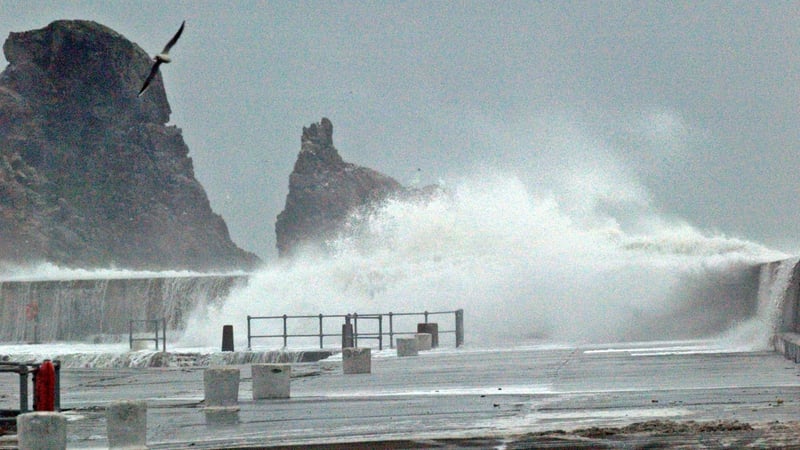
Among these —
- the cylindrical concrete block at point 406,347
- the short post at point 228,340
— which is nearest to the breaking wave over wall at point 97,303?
the short post at point 228,340

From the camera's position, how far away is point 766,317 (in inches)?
1405

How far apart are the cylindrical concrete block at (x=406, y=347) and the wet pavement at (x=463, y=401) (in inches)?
115

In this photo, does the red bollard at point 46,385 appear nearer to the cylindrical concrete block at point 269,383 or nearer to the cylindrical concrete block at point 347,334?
the cylindrical concrete block at point 269,383

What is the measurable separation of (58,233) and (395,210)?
95.2 m

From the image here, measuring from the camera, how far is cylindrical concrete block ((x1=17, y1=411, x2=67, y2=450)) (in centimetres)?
1546

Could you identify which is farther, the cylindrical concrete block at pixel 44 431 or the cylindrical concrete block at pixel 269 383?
the cylindrical concrete block at pixel 269 383

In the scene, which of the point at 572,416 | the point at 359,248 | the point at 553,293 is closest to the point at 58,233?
the point at 359,248

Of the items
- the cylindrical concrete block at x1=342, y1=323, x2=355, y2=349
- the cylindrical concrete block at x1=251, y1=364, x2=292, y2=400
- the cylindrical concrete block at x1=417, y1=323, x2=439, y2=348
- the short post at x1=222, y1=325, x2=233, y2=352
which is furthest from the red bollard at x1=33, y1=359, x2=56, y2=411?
the cylindrical concrete block at x1=417, y1=323, x2=439, y2=348

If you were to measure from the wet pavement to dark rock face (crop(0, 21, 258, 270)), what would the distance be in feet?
476

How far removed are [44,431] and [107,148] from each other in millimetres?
177356

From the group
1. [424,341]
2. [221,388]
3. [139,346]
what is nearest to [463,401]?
[221,388]

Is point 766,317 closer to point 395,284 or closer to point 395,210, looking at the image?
point 395,284

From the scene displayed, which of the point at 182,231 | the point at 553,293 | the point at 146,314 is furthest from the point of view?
the point at 182,231

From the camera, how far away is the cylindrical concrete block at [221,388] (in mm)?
22438
